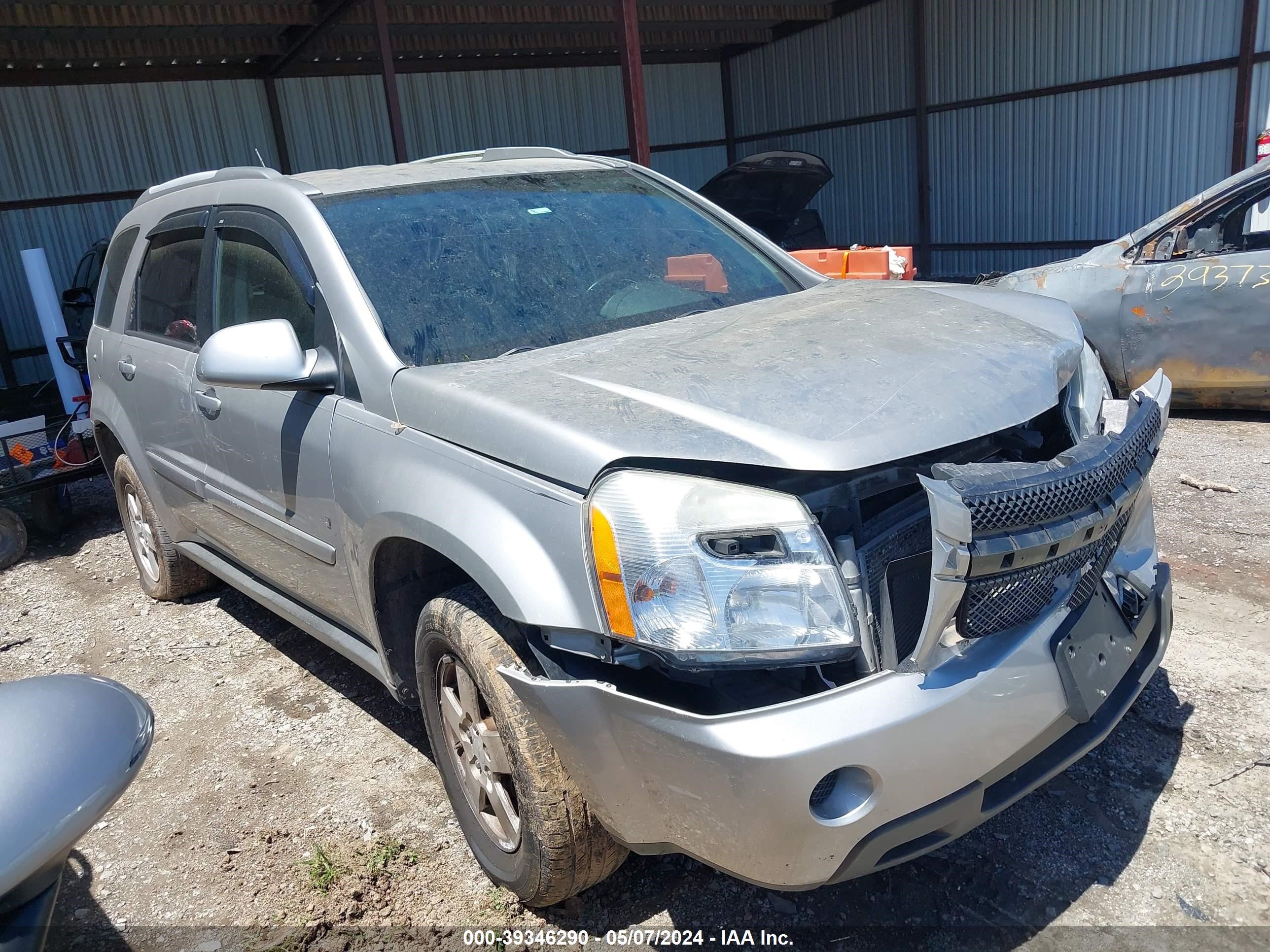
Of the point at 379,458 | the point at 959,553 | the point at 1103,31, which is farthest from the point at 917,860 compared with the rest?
the point at 1103,31

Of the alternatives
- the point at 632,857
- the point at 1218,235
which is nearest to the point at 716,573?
the point at 632,857

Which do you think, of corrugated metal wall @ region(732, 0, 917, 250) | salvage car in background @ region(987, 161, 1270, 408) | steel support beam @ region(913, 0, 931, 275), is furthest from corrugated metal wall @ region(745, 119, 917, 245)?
salvage car in background @ region(987, 161, 1270, 408)

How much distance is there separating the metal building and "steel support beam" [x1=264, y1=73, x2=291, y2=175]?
0.03m

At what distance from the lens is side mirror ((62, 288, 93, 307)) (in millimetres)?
7930

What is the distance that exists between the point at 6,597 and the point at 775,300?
4.86m

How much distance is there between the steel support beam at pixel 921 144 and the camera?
44.3 ft

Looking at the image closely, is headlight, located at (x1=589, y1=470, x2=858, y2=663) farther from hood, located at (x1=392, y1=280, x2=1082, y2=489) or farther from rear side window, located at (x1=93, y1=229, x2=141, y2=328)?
rear side window, located at (x1=93, y1=229, x2=141, y2=328)

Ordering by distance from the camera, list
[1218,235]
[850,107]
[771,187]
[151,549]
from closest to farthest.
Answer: [151,549] → [1218,235] → [771,187] → [850,107]

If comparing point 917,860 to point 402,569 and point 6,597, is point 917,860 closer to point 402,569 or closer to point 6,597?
point 402,569

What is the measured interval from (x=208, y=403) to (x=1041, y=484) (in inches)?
110

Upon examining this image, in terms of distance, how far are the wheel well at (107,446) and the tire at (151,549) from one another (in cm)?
6

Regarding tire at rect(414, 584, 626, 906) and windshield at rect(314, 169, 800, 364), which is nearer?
tire at rect(414, 584, 626, 906)

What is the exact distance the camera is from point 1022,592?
6.45 feet

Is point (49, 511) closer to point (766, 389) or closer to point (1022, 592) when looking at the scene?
point (766, 389)
